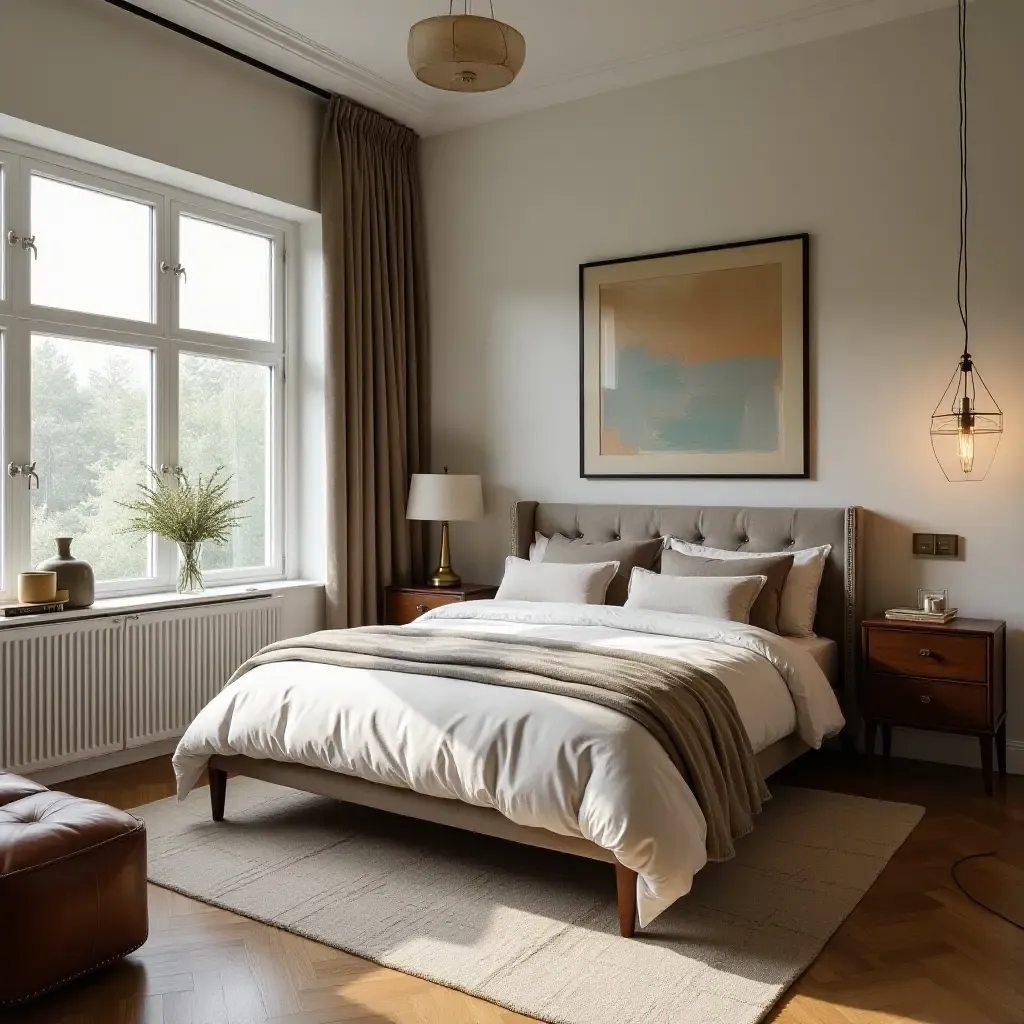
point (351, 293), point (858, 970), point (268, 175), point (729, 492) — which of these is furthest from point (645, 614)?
point (268, 175)

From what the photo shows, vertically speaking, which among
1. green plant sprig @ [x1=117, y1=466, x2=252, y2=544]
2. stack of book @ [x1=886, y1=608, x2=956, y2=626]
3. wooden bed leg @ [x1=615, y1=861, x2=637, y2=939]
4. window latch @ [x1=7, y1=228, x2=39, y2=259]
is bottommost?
wooden bed leg @ [x1=615, y1=861, x2=637, y2=939]

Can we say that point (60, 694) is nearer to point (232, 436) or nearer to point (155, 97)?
point (232, 436)

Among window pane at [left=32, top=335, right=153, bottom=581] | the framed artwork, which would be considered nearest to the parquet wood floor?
window pane at [left=32, top=335, right=153, bottom=581]

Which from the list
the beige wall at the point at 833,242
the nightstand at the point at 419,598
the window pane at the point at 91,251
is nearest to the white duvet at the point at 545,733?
the beige wall at the point at 833,242

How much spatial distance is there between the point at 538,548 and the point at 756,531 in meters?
1.08

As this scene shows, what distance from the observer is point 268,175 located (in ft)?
16.0

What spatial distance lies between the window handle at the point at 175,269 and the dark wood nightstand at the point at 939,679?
3437 millimetres

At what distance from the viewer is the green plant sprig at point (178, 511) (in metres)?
4.51

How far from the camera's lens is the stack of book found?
13.0 ft

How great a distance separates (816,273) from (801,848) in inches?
98.6

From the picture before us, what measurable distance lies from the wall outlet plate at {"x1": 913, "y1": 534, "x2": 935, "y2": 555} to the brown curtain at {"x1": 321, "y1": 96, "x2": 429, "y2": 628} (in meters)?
2.59

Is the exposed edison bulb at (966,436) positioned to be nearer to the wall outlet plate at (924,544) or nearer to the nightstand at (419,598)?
the wall outlet plate at (924,544)

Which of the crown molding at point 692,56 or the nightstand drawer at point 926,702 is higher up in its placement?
the crown molding at point 692,56

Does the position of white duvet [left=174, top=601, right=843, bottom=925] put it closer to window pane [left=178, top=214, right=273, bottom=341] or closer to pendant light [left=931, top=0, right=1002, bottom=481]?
pendant light [left=931, top=0, right=1002, bottom=481]
